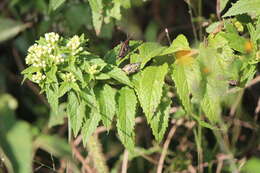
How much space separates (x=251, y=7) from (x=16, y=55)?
1.83m

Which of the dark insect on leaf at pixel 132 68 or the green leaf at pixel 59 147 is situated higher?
the green leaf at pixel 59 147

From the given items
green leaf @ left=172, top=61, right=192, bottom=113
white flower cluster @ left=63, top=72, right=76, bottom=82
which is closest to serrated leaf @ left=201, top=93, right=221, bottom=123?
green leaf @ left=172, top=61, right=192, bottom=113

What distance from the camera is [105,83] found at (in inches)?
57.0

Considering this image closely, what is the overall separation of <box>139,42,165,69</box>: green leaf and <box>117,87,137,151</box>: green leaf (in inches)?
4.4

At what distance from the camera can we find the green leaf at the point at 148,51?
4.54ft

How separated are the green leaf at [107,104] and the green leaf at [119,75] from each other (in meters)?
0.05

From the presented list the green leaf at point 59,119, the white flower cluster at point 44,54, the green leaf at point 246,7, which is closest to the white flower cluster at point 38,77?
the white flower cluster at point 44,54

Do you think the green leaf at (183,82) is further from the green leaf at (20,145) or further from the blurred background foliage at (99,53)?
the green leaf at (20,145)

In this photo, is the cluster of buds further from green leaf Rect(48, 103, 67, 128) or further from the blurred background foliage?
green leaf Rect(48, 103, 67, 128)

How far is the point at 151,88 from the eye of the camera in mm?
1361

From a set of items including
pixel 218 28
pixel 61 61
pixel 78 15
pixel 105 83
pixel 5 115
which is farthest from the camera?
pixel 78 15

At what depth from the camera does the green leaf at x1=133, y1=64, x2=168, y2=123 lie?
1.35 m

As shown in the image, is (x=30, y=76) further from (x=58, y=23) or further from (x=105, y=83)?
(x=58, y=23)

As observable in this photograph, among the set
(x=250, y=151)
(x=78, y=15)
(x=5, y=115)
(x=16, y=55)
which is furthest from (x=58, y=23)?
(x=5, y=115)
